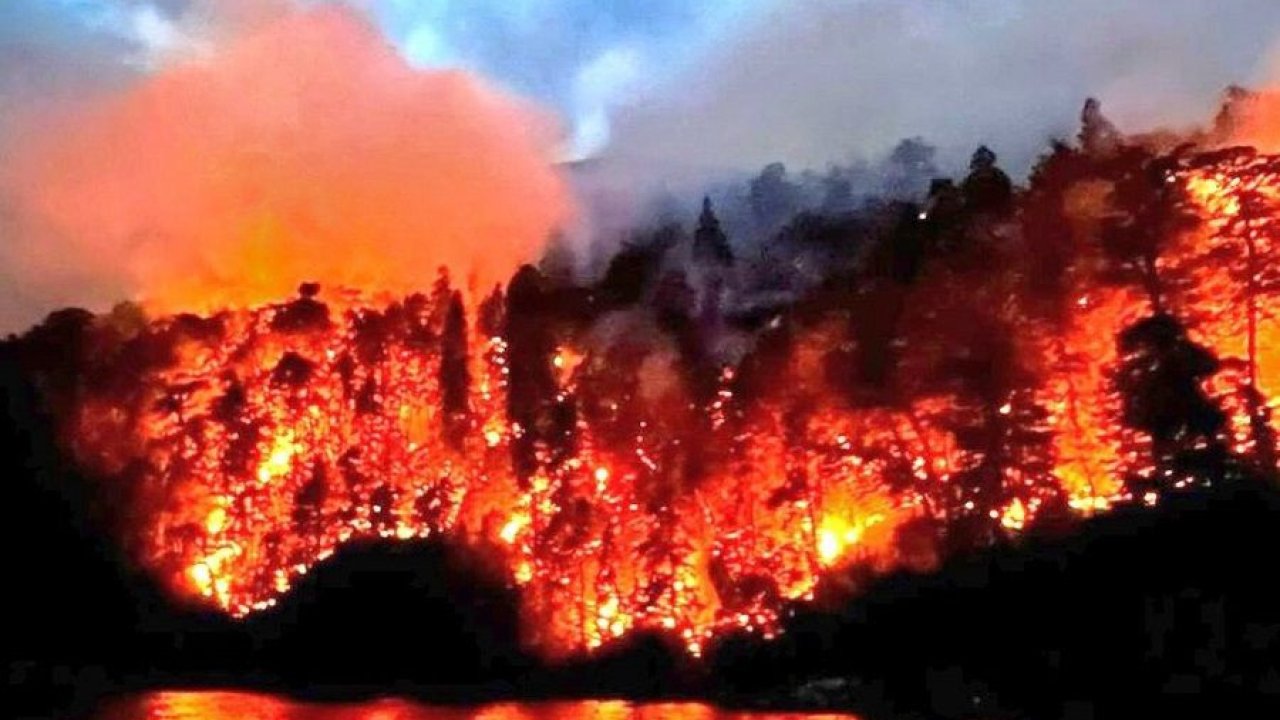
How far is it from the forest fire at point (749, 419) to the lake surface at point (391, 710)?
221 inches

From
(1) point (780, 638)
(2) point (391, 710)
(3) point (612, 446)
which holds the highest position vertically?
(3) point (612, 446)

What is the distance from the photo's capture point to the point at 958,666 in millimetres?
43438

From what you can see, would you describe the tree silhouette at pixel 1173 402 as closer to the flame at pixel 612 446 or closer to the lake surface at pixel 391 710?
the flame at pixel 612 446

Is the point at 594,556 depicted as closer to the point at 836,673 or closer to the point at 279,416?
the point at 836,673

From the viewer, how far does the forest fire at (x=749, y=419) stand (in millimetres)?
47750

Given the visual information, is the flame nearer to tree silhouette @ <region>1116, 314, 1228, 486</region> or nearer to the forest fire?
the forest fire

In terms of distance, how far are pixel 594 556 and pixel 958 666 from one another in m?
13.6

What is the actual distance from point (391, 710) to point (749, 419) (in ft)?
50.8

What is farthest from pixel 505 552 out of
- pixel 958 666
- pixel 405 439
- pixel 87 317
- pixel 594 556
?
→ pixel 87 317

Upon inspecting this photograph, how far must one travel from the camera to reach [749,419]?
2080 inches

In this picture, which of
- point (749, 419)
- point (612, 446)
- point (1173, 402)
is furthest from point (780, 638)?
Result: point (1173, 402)

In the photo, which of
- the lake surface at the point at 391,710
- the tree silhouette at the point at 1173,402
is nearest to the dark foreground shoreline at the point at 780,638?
the tree silhouette at the point at 1173,402

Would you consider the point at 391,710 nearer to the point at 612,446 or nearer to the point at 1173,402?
the point at 612,446

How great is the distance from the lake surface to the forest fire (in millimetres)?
5617
